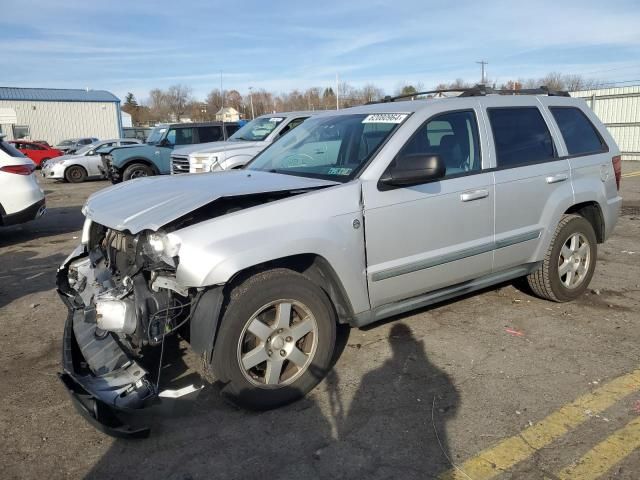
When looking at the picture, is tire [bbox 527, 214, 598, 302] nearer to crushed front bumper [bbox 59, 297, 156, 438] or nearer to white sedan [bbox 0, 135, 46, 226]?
crushed front bumper [bbox 59, 297, 156, 438]

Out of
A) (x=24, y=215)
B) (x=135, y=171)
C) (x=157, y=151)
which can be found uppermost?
(x=157, y=151)

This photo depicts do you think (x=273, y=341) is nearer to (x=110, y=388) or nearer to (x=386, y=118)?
(x=110, y=388)

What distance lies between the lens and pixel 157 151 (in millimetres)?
14688

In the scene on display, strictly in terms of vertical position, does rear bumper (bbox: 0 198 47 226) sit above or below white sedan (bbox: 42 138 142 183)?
below

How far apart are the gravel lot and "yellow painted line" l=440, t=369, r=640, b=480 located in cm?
4

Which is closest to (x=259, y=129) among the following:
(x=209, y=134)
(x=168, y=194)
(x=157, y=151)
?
(x=209, y=134)

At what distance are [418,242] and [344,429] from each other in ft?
4.55

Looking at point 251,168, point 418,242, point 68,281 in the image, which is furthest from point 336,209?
point 68,281

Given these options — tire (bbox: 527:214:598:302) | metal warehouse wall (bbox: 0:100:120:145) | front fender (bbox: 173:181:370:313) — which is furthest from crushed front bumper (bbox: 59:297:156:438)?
metal warehouse wall (bbox: 0:100:120:145)

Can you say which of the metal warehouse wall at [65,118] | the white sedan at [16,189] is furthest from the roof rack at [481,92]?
the metal warehouse wall at [65,118]

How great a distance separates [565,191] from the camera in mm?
4617

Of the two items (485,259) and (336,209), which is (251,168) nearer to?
(336,209)

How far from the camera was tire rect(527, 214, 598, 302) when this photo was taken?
4738mm

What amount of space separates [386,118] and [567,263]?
7.60ft
